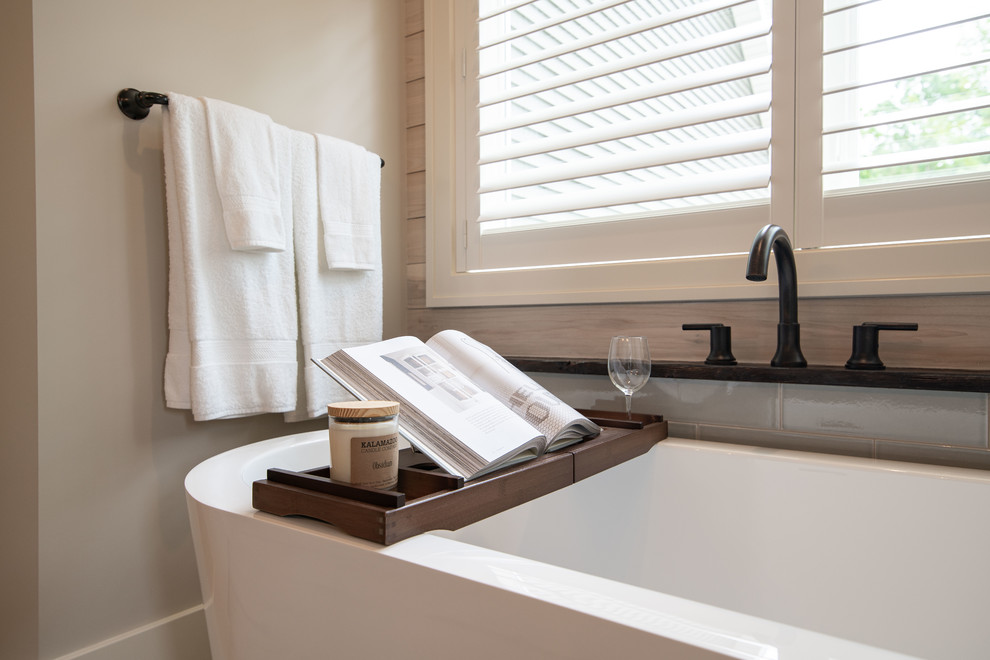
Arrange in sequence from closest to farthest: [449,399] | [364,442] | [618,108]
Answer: [364,442] < [449,399] < [618,108]

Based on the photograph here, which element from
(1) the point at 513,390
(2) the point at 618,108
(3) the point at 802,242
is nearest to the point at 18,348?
(1) the point at 513,390

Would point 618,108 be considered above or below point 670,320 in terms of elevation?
above

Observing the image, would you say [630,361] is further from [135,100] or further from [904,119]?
[135,100]

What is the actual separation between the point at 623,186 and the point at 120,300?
1.13m

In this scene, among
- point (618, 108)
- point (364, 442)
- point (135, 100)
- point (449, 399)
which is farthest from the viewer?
point (618, 108)

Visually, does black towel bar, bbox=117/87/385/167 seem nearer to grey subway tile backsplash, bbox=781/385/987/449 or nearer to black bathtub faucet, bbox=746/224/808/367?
black bathtub faucet, bbox=746/224/808/367

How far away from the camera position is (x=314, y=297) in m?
1.53

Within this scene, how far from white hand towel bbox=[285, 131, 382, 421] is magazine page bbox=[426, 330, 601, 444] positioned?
45 centimetres

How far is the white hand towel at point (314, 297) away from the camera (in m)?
1.51

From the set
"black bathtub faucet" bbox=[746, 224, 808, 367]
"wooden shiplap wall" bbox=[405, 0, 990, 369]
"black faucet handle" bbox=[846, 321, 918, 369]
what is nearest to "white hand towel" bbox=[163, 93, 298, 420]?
"wooden shiplap wall" bbox=[405, 0, 990, 369]

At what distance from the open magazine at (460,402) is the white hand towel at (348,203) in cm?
52

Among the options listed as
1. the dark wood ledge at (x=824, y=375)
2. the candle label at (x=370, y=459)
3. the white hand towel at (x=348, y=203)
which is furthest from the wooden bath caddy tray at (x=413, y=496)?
the white hand towel at (x=348, y=203)

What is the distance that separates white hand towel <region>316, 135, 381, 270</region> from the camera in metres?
1.56

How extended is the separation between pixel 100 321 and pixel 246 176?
401mm
